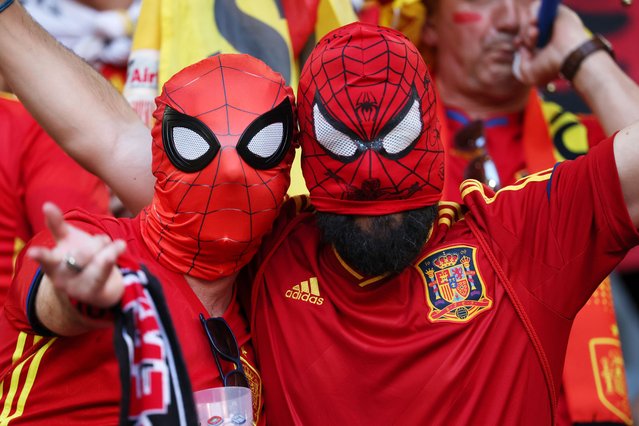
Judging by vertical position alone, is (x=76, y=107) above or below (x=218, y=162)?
above

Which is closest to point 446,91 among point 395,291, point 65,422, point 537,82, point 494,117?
point 494,117

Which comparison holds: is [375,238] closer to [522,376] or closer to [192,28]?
[522,376]

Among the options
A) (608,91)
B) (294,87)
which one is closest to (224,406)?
(294,87)

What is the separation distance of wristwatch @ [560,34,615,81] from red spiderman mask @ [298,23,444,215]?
819 mm

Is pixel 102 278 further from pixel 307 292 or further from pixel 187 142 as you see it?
pixel 307 292

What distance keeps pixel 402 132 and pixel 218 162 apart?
13.7 inches

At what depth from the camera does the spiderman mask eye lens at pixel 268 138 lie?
5.53 feet

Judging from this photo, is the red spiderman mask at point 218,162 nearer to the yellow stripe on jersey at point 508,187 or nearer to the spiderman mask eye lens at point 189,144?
the spiderman mask eye lens at point 189,144

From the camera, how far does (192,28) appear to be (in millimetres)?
2445

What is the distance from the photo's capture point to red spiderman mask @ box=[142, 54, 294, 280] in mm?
1680

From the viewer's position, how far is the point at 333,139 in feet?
5.61

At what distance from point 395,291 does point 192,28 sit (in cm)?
104

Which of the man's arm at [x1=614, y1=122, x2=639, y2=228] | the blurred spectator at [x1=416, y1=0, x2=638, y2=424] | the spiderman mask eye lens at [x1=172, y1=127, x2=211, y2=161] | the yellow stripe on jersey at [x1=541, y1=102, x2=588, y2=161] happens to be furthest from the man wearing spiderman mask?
the yellow stripe on jersey at [x1=541, y1=102, x2=588, y2=161]

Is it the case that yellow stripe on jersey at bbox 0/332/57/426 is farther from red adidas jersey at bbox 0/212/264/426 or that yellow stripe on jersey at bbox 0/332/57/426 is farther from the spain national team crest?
the spain national team crest
